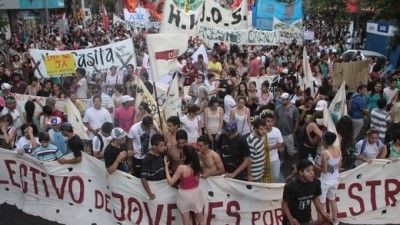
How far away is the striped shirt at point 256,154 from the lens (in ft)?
20.2

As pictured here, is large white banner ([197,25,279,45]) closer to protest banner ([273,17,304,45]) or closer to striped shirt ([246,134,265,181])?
protest banner ([273,17,304,45])

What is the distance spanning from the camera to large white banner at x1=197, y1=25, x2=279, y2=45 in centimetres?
1291

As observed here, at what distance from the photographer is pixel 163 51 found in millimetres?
7555

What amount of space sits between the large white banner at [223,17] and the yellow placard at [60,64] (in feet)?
12.7

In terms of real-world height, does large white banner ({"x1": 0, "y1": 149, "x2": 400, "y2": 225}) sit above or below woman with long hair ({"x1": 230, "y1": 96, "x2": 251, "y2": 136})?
below

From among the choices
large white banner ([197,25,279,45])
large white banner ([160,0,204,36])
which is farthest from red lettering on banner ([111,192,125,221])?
large white banner ([197,25,279,45])

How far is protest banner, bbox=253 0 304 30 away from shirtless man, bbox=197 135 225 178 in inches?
410

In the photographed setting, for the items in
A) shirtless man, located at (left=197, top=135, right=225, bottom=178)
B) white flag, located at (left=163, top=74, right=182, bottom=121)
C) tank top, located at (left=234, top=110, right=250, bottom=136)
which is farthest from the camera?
white flag, located at (left=163, top=74, right=182, bottom=121)

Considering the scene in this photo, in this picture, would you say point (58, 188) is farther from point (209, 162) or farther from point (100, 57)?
point (100, 57)

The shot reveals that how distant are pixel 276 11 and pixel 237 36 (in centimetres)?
265

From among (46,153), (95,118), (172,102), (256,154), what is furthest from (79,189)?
(256,154)

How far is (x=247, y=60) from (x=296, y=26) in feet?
6.78

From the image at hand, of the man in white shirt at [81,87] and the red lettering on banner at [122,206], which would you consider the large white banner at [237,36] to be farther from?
the red lettering on banner at [122,206]

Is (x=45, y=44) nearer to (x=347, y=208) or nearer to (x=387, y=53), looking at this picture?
(x=387, y=53)
